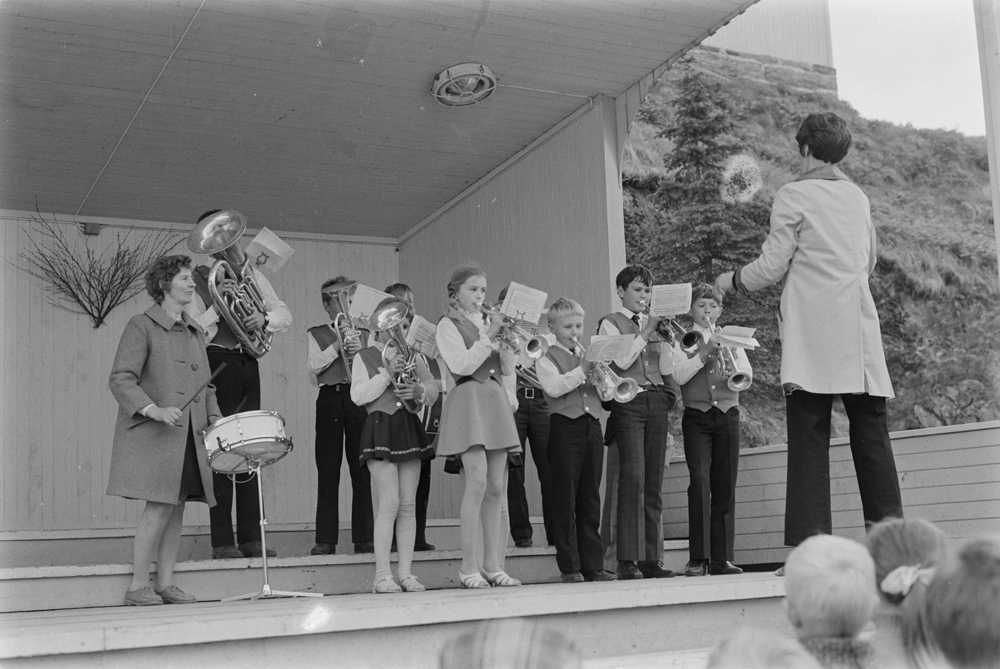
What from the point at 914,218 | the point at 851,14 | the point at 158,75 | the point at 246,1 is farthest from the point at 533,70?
the point at 851,14

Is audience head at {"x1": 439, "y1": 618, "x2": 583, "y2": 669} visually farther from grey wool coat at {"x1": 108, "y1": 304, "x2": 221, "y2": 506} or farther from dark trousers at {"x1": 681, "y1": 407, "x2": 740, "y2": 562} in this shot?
dark trousers at {"x1": 681, "y1": 407, "x2": 740, "y2": 562}

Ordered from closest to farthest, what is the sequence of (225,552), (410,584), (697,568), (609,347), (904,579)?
(904,579) → (410,584) → (609,347) → (697,568) → (225,552)

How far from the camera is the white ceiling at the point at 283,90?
19.6 ft

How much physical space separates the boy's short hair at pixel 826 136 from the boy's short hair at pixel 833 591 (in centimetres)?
282

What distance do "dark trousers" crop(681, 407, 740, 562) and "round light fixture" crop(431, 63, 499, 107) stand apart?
2.55 m

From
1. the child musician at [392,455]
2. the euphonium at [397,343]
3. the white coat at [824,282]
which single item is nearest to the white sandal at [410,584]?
the child musician at [392,455]

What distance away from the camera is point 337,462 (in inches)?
246

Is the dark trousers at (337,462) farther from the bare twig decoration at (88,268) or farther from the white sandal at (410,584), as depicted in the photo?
the bare twig decoration at (88,268)

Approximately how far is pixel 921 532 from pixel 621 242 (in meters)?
5.08

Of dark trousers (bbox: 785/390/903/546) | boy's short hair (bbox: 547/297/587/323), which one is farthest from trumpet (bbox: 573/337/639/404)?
dark trousers (bbox: 785/390/903/546)

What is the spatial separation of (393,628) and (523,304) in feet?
5.86

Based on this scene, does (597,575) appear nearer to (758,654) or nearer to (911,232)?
(758,654)

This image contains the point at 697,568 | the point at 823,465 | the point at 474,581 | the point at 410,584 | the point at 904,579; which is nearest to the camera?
the point at 904,579

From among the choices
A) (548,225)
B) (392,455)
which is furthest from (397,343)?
(548,225)
